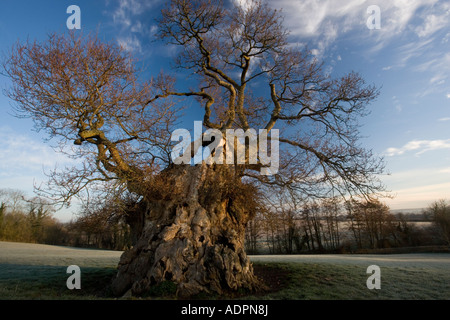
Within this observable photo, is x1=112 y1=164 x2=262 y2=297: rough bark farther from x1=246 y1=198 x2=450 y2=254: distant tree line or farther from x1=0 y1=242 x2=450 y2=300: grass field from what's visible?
x1=246 y1=198 x2=450 y2=254: distant tree line

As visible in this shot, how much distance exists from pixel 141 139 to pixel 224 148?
12.9 ft

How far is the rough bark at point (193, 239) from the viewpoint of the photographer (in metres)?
7.98

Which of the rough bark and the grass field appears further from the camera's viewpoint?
the rough bark

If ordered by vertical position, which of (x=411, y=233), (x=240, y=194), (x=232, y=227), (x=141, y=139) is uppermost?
(x=141, y=139)

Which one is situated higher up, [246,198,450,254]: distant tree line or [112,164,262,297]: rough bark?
[112,164,262,297]: rough bark

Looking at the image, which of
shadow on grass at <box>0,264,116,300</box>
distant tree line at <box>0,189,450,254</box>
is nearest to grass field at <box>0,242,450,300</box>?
shadow on grass at <box>0,264,116,300</box>

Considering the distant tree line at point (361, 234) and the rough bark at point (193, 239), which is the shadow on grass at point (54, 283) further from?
the distant tree line at point (361, 234)

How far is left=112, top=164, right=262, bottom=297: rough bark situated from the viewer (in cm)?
798

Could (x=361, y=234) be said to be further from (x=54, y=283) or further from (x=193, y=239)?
(x=54, y=283)

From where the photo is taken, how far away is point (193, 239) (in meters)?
8.80

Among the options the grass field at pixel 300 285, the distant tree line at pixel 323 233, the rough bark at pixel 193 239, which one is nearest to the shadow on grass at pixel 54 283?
the grass field at pixel 300 285

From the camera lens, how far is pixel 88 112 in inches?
312
